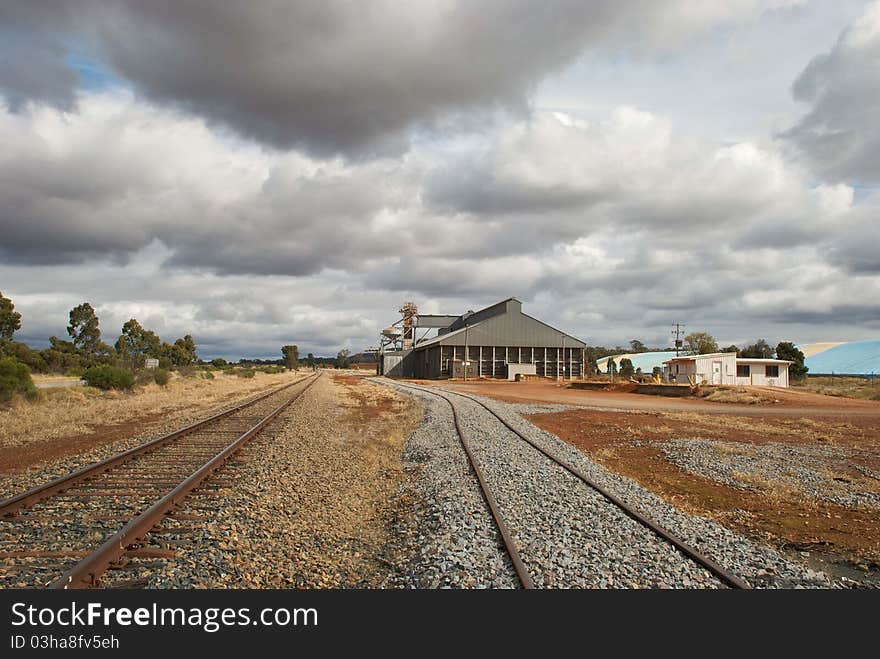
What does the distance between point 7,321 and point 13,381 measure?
184 ft

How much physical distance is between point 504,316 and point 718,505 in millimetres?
58119

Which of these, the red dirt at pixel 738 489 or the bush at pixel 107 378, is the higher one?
the bush at pixel 107 378

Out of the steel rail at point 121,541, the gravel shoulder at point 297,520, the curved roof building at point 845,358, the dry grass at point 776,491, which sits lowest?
the dry grass at point 776,491

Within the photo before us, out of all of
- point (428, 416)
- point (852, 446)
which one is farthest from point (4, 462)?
point (852, 446)

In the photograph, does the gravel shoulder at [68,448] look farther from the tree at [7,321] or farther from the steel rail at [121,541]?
the tree at [7,321]

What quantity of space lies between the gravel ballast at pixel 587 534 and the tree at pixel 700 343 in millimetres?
95927

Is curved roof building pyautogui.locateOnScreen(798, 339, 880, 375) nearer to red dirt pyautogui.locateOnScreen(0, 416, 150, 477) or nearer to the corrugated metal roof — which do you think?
the corrugated metal roof

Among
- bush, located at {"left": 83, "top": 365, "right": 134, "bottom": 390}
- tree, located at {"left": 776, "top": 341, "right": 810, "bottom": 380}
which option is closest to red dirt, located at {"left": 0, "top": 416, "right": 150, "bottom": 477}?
bush, located at {"left": 83, "top": 365, "right": 134, "bottom": 390}

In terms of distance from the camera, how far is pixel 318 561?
675cm

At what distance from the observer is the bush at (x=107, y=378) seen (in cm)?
3719

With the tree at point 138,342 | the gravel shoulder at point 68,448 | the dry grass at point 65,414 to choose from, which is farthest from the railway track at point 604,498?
the tree at point 138,342

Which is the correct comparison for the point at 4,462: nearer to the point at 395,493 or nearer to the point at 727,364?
the point at 395,493

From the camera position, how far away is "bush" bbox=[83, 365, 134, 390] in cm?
3719

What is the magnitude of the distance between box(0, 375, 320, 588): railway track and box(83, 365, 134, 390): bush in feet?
89.9
